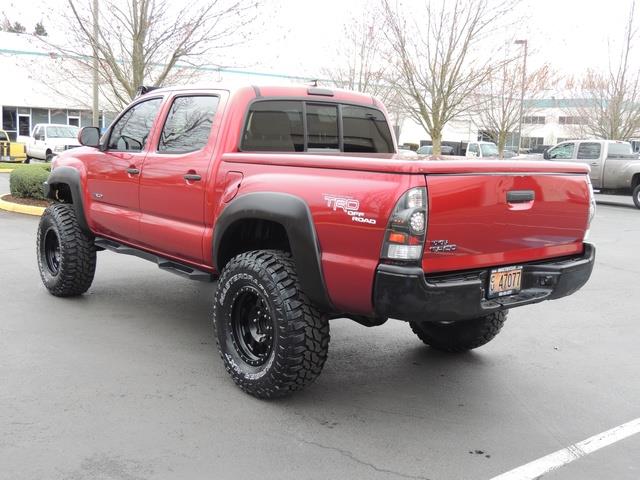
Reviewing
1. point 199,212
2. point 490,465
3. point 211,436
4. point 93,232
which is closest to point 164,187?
point 199,212

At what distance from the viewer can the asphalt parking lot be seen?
3.25 metres

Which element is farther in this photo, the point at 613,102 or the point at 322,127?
the point at 613,102

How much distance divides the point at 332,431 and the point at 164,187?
228cm

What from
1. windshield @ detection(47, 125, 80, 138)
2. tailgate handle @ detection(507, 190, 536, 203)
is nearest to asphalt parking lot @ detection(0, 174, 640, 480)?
Result: tailgate handle @ detection(507, 190, 536, 203)

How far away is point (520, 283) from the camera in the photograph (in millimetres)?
3773

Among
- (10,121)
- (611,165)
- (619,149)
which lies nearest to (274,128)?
(611,165)

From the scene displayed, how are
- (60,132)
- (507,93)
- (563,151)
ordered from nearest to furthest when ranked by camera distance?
1. (563,151)
2. (60,132)
3. (507,93)

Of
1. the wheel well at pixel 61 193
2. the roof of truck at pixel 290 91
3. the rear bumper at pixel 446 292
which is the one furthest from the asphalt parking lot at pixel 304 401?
the roof of truck at pixel 290 91

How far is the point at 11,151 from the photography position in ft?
91.1

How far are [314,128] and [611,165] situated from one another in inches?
643

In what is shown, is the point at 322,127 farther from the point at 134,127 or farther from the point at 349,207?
the point at 349,207

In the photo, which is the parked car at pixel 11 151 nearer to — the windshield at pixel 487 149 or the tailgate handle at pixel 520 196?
the windshield at pixel 487 149

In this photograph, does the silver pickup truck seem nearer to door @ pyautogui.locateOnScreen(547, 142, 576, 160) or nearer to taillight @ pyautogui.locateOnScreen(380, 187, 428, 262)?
door @ pyautogui.locateOnScreen(547, 142, 576, 160)

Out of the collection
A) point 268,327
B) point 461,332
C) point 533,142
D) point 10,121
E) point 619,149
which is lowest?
point 461,332
